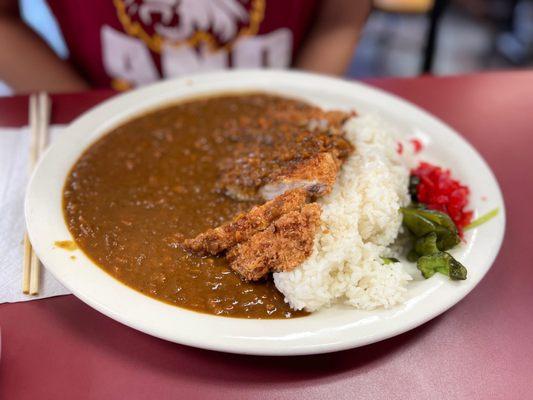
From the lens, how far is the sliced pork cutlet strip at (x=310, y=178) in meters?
1.80

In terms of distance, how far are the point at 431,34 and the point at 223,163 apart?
7.89 feet

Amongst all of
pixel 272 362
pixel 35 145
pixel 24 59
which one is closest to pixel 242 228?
pixel 272 362

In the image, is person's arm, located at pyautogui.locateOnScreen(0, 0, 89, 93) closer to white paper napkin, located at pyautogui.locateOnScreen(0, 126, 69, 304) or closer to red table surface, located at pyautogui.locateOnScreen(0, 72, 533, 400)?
white paper napkin, located at pyautogui.locateOnScreen(0, 126, 69, 304)

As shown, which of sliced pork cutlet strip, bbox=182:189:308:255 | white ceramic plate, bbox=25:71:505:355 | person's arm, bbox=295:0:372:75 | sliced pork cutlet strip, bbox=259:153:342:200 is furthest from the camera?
person's arm, bbox=295:0:372:75

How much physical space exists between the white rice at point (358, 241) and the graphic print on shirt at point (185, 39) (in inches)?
44.7

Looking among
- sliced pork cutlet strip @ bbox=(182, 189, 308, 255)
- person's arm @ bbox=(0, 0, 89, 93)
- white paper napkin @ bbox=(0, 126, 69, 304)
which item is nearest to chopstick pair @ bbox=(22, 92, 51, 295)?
white paper napkin @ bbox=(0, 126, 69, 304)

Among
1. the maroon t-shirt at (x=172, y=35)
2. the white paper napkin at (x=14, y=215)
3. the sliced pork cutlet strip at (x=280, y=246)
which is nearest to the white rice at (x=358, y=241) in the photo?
the sliced pork cutlet strip at (x=280, y=246)

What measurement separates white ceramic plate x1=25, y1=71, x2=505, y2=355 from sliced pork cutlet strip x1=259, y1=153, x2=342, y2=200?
43cm

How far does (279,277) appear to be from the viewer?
161 cm

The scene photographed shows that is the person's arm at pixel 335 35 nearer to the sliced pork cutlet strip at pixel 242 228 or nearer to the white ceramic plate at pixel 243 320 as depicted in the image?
the white ceramic plate at pixel 243 320

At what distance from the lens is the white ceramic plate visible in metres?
1.43

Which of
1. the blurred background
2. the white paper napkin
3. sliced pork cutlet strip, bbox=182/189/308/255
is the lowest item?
the blurred background

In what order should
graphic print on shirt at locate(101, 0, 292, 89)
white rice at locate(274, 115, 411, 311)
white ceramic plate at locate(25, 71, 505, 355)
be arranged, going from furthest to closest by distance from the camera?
graphic print on shirt at locate(101, 0, 292, 89), white rice at locate(274, 115, 411, 311), white ceramic plate at locate(25, 71, 505, 355)

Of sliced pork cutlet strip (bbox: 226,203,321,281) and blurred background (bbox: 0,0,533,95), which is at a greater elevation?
sliced pork cutlet strip (bbox: 226,203,321,281)
